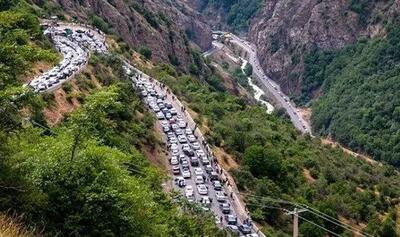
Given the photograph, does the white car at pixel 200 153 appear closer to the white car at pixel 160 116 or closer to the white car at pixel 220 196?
the white car at pixel 220 196

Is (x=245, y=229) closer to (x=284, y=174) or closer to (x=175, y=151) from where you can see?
(x=175, y=151)

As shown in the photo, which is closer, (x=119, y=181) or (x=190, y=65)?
(x=119, y=181)

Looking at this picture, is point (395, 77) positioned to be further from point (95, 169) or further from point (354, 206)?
point (95, 169)

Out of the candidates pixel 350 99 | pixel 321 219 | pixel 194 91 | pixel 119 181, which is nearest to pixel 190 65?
pixel 194 91

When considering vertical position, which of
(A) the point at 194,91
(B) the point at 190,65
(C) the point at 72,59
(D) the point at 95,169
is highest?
(D) the point at 95,169

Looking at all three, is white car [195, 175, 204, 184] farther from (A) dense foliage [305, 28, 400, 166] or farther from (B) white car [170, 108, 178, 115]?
(A) dense foliage [305, 28, 400, 166]

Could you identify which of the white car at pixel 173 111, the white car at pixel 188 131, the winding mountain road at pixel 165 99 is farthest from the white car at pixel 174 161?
the white car at pixel 173 111

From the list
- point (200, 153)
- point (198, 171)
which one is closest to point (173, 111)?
point (200, 153)
